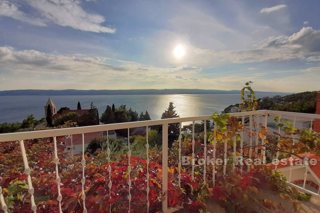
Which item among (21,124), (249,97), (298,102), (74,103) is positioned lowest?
(21,124)

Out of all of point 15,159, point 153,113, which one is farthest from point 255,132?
point 153,113

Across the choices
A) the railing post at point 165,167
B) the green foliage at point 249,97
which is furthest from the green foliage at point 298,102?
the railing post at point 165,167

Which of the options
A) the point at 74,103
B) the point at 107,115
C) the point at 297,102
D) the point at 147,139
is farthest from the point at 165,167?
the point at 74,103

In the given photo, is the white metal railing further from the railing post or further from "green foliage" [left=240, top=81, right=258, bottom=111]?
"green foliage" [left=240, top=81, right=258, bottom=111]

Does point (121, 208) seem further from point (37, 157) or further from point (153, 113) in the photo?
point (153, 113)

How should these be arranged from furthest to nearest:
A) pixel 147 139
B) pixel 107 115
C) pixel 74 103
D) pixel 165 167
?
pixel 74 103
pixel 107 115
pixel 165 167
pixel 147 139

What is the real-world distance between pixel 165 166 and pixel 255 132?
1530 millimetres

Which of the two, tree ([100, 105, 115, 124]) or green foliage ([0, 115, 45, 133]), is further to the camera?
tree ([100, 105, 115, 124])

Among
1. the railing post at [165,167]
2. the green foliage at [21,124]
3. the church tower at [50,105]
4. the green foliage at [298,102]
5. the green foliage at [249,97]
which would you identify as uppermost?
the green foliage at [249,97]

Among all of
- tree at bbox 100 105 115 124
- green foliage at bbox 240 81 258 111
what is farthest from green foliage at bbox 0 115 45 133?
green foliage at bbox 240 81 258 111

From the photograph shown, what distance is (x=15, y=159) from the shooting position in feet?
10.9

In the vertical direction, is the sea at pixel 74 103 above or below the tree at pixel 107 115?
above

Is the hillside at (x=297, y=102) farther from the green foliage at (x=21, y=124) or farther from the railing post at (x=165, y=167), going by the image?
the green foliage at (x=21, y=124)

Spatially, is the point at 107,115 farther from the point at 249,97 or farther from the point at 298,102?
the point at 249,97
